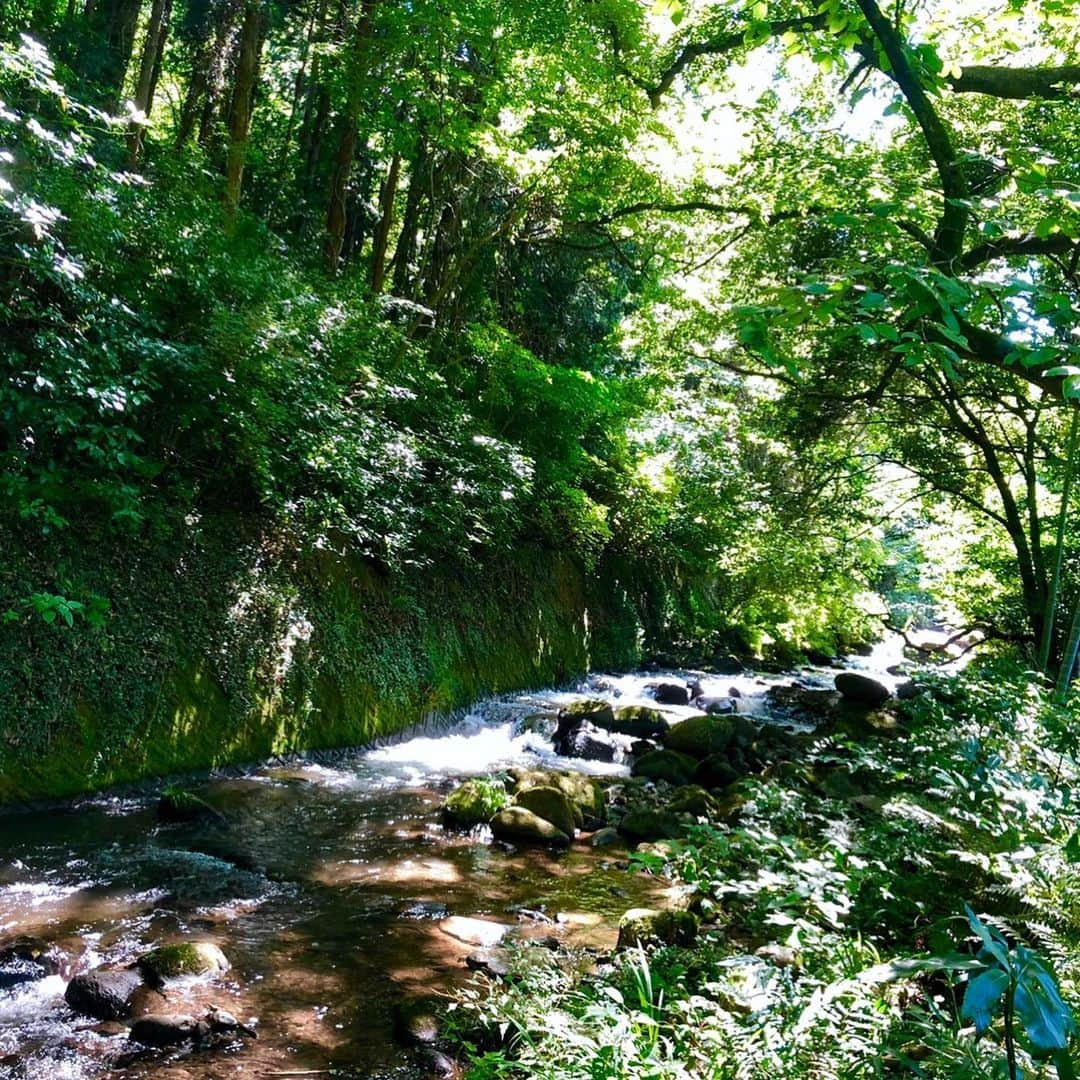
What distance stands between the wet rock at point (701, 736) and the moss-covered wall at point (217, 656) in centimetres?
283

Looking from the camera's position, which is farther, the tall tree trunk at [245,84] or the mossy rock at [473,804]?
the tall tree trunk at [245,84]

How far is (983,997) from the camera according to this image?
1.43 metres

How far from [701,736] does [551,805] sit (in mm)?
3589

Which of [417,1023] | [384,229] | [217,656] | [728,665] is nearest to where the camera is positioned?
[417,1023]

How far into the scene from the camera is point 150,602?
6.97m

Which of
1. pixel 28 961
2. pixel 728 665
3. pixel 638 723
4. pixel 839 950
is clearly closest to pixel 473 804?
pixel 28 961

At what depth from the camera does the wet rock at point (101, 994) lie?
12.1 ft

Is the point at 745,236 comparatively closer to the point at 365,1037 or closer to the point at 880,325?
the point at 880,325

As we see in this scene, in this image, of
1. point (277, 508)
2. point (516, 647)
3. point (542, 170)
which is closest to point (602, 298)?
point (542, 170)

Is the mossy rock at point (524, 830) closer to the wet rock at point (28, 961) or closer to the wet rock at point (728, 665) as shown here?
the wet rock at point (28, 961)

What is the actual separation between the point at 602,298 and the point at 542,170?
6233 millimetres

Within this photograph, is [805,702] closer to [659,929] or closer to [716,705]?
[716,705]

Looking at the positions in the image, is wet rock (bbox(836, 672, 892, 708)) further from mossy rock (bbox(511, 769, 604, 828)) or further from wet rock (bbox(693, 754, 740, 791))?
mossy rock (bbox(511, 769, 604, 828))

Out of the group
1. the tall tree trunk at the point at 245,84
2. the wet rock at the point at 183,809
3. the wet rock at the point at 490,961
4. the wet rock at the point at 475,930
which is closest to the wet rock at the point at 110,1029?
the wet rock at the point at 490,961
